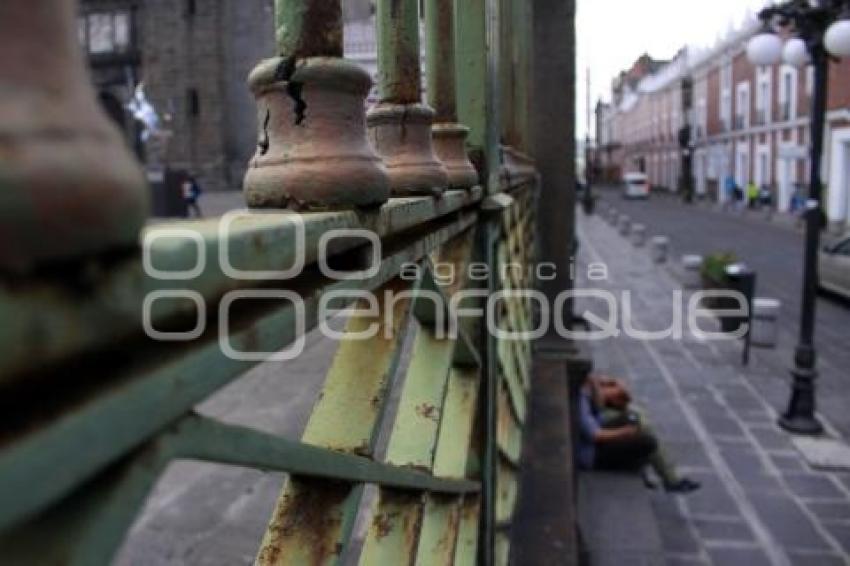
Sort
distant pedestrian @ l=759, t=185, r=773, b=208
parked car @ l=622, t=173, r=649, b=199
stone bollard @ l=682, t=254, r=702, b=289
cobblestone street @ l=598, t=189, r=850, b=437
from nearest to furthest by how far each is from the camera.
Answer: cobblestone street @ l=598, t=189, r=850, b=437 → stone bollard @ l=682, t=254, r=702, b=289 → distant pedestrian @ l=759, t=185, r=773, b=208 → parked car @ l=622, t=173, r=649, b=199

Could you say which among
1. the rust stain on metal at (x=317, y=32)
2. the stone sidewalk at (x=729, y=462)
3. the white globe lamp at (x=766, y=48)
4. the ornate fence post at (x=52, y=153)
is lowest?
the stone sidewalk at (x=729, y=462)

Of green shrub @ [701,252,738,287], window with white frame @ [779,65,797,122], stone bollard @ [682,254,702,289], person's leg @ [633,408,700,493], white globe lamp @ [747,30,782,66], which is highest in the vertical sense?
window with white frame @ [779,65,797,122]

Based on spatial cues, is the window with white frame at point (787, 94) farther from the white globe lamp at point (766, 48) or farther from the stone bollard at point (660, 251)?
the white globe lamp at point (766, 48)

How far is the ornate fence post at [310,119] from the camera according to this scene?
0.88m

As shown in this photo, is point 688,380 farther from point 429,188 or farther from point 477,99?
point 429,188

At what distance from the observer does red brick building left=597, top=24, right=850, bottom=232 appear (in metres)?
26.2

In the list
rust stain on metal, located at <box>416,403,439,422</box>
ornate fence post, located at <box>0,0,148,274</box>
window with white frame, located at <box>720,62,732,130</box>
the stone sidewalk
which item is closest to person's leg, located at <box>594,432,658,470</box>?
the stone sidewalk

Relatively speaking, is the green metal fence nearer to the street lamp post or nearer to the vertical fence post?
the vertical fence post

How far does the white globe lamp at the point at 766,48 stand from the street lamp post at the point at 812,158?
0.96 feet

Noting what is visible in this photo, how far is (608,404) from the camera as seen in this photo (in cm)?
582

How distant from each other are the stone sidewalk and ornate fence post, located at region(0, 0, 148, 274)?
5.09 m

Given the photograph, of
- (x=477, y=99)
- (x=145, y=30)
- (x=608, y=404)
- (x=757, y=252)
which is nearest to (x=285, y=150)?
(x=477, y=99)

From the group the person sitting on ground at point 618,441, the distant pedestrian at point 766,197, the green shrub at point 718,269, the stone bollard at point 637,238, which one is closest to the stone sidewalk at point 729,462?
the person sitting on ground at point 618,441

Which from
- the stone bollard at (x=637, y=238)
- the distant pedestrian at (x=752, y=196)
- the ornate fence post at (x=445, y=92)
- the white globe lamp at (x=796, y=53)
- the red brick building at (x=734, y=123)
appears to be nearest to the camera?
the ornate fence post at (x=445, y=92)
